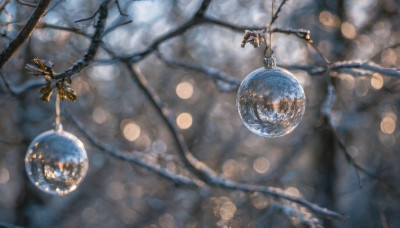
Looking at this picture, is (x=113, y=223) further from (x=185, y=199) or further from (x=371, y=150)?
(x=371, y=150)

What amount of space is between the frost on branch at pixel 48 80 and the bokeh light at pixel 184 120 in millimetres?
7532

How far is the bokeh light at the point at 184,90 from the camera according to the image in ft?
32.2

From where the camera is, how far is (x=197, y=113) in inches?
368

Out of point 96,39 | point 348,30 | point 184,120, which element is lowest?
point 96,39

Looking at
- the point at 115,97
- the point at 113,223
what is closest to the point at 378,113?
the point at 115,97

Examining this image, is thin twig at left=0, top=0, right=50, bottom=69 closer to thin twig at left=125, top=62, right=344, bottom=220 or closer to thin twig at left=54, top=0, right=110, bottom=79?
thin twig at left=54, top=0, right=110, bottom=79

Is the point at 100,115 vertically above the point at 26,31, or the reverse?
the point at 100,115

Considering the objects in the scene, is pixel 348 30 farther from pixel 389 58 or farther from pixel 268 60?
pixel 268 60

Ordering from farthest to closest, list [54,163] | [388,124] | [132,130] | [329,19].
→ [132,130] → [388,124] → [329,19] → [54,163]

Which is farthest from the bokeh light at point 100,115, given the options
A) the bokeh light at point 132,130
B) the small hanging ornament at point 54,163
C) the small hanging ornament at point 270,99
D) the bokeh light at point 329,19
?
the small hanging ornament at point 270,99

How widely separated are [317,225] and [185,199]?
20.8ft

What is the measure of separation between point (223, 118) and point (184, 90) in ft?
4.00

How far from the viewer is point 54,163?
2.29 meters

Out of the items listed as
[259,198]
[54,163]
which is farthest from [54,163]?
[259,198]
